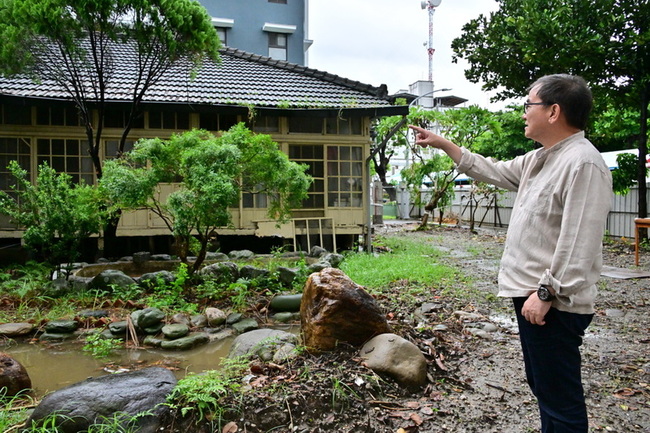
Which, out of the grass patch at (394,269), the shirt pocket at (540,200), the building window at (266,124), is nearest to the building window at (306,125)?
the building window at (266,124)

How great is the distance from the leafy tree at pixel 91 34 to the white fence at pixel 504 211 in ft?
40.6

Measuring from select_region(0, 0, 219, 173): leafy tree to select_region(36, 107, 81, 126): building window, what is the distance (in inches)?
35.6

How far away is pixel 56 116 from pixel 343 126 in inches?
236

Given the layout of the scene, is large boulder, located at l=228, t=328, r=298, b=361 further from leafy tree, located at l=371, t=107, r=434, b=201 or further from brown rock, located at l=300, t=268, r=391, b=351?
leafy tree, located at l=371, t=107, r=434, b=201

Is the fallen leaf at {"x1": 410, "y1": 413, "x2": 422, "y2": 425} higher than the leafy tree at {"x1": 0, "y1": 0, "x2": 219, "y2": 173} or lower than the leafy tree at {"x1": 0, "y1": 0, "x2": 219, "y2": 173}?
lower

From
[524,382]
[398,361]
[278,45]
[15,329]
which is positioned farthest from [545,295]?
[278,45]

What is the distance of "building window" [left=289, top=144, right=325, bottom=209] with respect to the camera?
11.4 meters

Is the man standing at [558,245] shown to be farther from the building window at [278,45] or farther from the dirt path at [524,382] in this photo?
the building window at [278,45]

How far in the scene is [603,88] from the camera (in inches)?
481

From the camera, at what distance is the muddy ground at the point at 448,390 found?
3254mm

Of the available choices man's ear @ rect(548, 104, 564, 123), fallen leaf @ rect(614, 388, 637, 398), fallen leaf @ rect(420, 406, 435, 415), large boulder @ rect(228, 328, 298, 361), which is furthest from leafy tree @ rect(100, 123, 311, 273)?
man's ear @ rect(548, 104, 564, 123)

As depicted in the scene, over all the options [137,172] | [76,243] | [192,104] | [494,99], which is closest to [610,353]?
[137,172]

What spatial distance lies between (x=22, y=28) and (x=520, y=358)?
845 centimetres

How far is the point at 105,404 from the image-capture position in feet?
10.8
